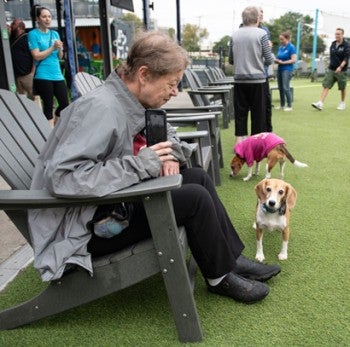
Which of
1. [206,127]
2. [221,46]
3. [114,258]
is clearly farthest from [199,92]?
[221,46]

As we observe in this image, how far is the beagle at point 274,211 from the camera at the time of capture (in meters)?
2.68

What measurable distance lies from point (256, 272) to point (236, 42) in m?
3.52

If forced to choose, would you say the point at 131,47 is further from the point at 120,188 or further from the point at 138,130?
the point at 120,188

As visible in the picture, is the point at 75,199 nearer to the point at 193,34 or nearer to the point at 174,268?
the point at 174,268

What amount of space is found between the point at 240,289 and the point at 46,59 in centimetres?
434

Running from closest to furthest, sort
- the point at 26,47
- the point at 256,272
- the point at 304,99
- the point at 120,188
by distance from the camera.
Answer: the point at 120,188, the point at 256,272, the point at 26,47, the point at 304,99

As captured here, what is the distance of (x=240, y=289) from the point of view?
2.14m

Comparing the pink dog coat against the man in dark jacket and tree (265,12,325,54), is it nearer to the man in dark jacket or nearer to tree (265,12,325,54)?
the man in dark jacket

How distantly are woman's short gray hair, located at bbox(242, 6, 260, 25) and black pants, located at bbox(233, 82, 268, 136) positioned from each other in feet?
2.45

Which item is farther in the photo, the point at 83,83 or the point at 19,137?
the point at 83,83

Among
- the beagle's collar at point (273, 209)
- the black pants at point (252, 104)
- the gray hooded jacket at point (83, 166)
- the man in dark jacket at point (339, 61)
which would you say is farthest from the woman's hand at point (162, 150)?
the man in dark jacket at point (339, 61)

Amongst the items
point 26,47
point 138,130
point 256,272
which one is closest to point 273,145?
point 256,272

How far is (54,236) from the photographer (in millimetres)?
1746

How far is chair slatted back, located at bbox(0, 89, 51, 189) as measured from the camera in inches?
74.7
